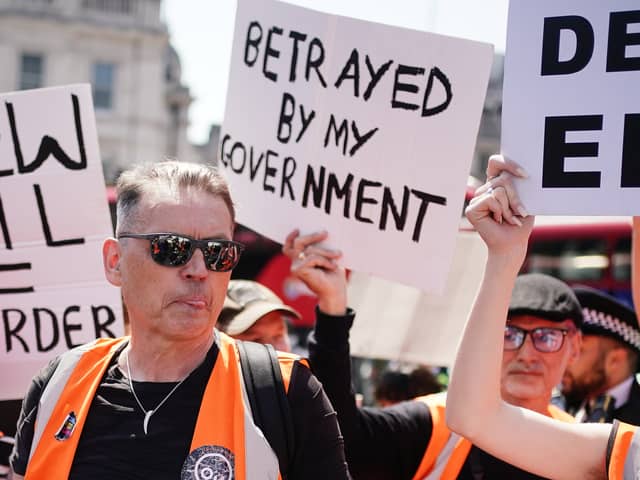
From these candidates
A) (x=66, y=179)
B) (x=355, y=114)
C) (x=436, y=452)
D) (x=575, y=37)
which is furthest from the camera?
(x=66, y=179)

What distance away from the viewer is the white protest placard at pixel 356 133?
264cm

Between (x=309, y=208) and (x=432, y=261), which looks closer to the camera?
(x=432, y=261)

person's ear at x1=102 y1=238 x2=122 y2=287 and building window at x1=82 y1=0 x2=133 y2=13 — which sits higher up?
building window at x1=82 y1=0 x2=133 y2=13

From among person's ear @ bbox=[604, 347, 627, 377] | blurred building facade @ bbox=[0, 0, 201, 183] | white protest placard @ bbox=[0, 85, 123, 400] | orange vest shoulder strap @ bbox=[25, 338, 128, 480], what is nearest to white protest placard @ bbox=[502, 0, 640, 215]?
orange vest shoulder strap @ bbox=[25, 338, 128, 480]

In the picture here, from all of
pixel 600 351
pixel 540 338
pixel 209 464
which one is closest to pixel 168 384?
pixel 209 464

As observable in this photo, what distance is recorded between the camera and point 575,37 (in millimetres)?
2109

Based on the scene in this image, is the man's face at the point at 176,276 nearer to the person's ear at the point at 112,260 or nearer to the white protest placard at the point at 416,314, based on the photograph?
the person's ear at the point at 112,260

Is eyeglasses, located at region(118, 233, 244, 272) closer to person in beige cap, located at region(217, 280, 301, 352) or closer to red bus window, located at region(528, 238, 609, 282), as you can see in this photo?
person in beige cap, located at region(217, 280, 301, 352)

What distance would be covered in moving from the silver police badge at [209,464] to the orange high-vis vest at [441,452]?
0.86 m

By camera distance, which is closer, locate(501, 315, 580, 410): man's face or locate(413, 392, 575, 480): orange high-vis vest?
locate(413, 392, 575, 480): orange high-vis vest

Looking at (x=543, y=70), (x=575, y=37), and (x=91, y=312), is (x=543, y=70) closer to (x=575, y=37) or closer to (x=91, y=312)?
(x=575, y=37)

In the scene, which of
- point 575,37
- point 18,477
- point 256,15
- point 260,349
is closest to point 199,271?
point 260,349

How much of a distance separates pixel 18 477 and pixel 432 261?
4.30ft

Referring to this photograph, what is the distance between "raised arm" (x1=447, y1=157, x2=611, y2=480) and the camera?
1980 millimetres
